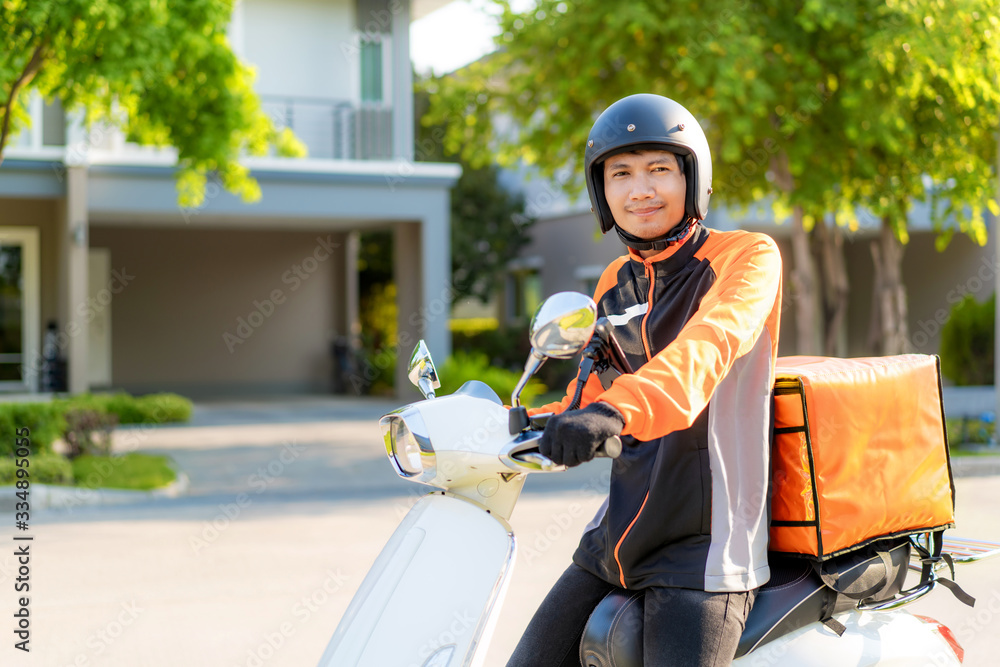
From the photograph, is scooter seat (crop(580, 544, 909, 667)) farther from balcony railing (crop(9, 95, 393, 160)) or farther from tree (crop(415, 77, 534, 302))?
tree (crop(415, 77, 534, 302))

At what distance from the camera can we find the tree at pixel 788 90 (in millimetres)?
9555

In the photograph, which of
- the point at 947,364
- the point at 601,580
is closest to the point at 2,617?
the point at 601,580

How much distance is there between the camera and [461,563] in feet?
5.78

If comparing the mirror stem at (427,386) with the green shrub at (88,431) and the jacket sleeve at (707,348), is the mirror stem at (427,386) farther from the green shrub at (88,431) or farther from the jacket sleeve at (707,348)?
the green shrub at (88,431)

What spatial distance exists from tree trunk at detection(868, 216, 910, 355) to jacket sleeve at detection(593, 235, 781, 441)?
40.2 feet

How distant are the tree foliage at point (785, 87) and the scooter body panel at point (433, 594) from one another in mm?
8313

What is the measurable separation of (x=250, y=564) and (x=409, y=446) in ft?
15.1

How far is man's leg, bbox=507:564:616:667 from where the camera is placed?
2.05 metres

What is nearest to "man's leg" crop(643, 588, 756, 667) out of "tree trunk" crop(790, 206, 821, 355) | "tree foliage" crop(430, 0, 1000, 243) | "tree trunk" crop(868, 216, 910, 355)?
"tree foliage" crop(430, 0, 1000, 243)

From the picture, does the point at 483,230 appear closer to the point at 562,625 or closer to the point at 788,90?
the point at 788,90

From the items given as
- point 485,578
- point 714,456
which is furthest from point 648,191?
point 485,578

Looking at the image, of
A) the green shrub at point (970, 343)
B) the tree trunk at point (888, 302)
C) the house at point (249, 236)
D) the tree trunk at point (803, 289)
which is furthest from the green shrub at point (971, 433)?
the house at point (249, 236)

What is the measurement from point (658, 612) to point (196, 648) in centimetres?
314

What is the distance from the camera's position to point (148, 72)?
7906 mm
